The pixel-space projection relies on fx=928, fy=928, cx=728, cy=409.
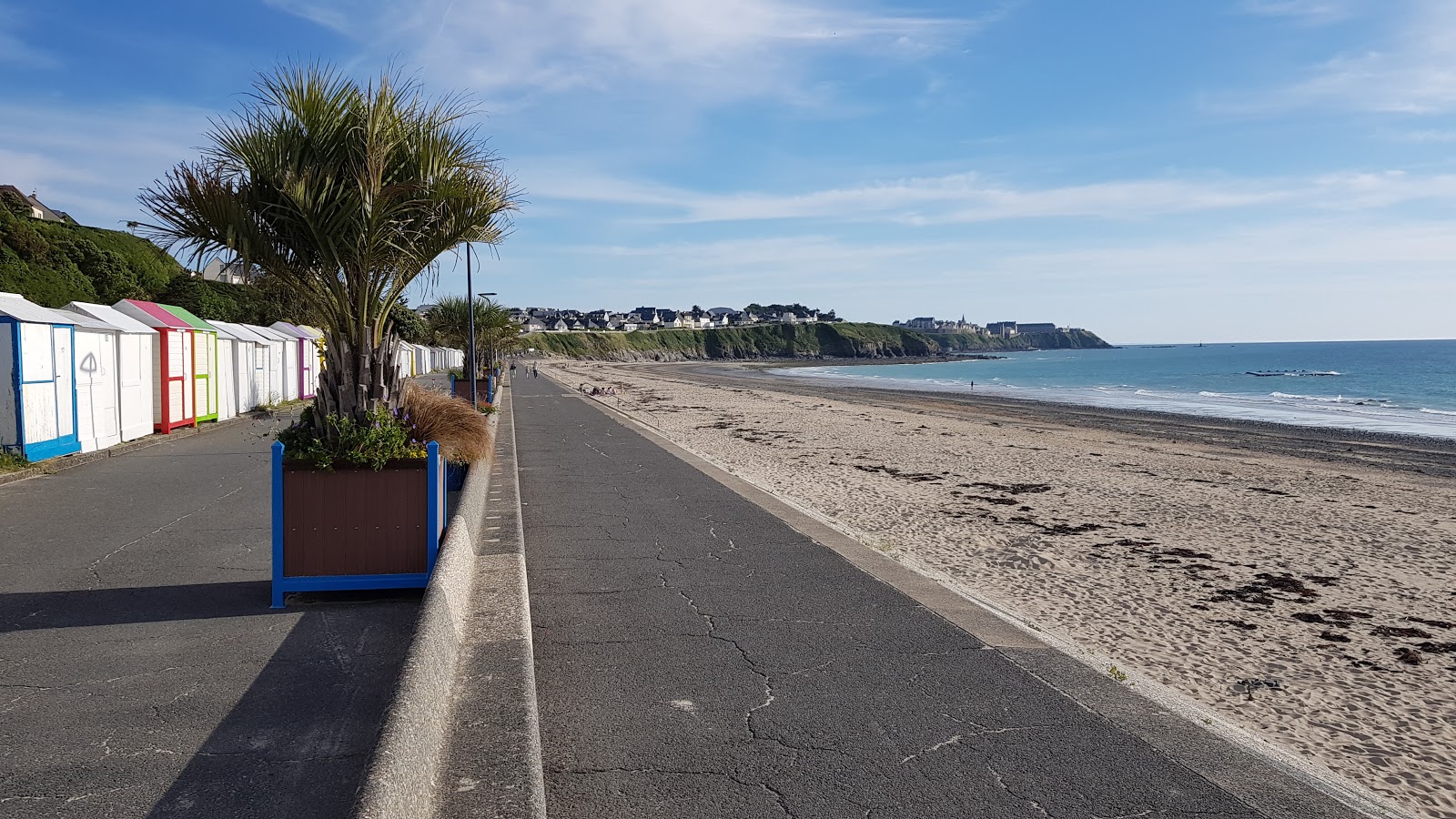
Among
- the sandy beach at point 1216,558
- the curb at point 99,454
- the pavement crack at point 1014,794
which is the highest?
the pavement crack at point 1014,794

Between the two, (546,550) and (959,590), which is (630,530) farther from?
(959,590)

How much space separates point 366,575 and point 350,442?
0.89 meters

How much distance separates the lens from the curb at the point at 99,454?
11.6 metres

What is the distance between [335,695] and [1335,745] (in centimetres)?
488

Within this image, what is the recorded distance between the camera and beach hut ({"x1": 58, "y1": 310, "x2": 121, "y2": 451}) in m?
13.8

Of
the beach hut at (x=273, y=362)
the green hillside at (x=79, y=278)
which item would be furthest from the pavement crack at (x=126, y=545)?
the green hillside at (x=79, y=278)

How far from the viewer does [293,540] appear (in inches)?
238

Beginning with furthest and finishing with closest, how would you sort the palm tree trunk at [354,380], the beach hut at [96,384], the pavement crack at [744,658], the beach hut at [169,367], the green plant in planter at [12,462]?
1. the beach hut at [169,367]
2. the beach hut at [96,384]
3. the green plant in planter at [12,462]
4. the palm tree trunk at [354,380]
5. the pavement crack at [744,658]

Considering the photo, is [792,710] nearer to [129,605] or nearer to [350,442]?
[350,442]

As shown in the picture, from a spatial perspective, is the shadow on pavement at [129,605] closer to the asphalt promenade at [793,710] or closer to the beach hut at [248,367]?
the asphalt promenade at [793,710]

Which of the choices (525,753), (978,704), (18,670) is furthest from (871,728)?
(18,670)

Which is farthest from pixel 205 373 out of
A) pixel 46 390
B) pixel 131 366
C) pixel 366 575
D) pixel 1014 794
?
pixel 1014 794

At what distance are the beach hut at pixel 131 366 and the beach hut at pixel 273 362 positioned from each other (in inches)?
294

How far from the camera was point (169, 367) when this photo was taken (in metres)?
17.5
